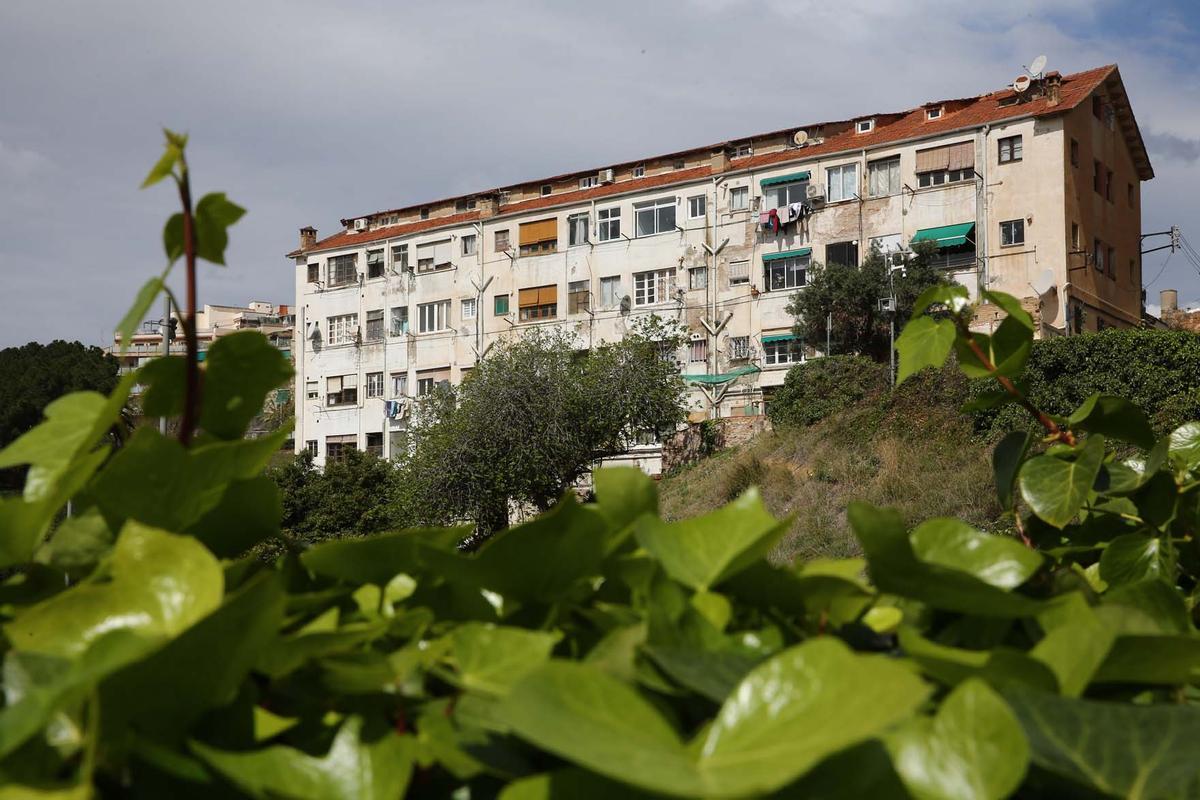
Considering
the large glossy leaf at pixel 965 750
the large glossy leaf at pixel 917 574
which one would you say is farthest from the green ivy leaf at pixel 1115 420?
the large glossy leaf at pixel 965 750

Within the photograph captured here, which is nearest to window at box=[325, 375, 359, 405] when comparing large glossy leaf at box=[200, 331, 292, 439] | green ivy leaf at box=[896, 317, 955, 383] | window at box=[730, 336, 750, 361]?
window at box=[730, 336, 750, 361]

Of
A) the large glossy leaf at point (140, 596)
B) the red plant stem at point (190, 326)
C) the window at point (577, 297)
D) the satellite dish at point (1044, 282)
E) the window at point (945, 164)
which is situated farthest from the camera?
the window at point (577, 297)

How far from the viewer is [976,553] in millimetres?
659

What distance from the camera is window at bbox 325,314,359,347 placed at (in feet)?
110

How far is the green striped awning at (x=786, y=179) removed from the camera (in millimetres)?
25969

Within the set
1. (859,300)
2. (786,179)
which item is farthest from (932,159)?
(859,300)

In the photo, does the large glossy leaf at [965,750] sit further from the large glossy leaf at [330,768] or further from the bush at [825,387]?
the bush at [825,387]

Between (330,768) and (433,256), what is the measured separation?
3244cm

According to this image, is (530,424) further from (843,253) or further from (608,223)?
(843,253)

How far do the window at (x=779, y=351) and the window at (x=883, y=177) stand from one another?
4.33 m

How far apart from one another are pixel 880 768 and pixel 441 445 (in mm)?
23896

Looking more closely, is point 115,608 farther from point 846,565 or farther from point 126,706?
point 846,565

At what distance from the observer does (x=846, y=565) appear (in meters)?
0.70

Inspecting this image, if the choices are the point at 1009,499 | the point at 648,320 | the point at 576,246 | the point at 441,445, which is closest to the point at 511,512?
the point at 441,445
